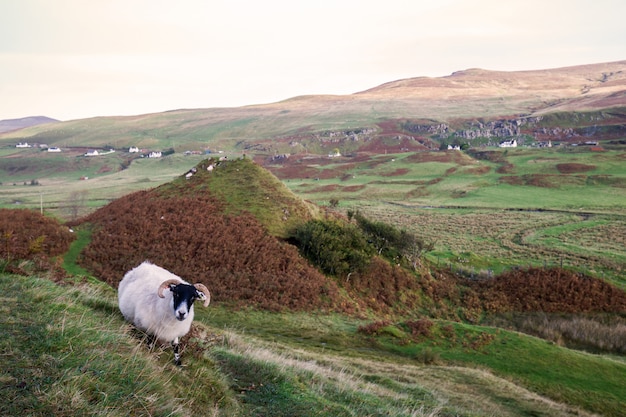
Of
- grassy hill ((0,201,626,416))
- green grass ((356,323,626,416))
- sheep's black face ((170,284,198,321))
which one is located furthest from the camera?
green grass ((356,323,626,416))

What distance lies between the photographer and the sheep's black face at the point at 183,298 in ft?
32.3

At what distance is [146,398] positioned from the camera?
21.3ft

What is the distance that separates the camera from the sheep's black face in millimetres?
9852

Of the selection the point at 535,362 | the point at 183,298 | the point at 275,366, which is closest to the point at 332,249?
the point at 535,362

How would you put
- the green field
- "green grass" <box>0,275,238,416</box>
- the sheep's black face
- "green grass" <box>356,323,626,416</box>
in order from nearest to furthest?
"green grass" <box>0,275,238,416</box>, the sheep's black face, "green grass" <box>356,323,626,416</box>, the green field

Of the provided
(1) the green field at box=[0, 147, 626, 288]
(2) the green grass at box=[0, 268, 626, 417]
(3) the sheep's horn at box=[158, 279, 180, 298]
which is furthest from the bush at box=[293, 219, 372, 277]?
(3) the sheep's horn at box=[158, 279, 180, 298]

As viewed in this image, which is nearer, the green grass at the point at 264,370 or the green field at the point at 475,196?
the green grass at the point at 264,370

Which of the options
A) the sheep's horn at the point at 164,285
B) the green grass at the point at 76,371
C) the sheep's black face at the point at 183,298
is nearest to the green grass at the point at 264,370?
the green grass at the point at 76,371

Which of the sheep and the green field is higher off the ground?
the sheep

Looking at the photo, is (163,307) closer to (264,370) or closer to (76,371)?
(264,370)

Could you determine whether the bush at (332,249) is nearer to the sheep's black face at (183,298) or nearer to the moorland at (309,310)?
the moorland at (309,310)

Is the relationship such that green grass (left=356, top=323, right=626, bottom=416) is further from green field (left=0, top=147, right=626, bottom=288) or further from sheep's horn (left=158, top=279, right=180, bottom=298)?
green field (left=0, top=147, right=626, bottom=288)

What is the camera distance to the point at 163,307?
1046 cm

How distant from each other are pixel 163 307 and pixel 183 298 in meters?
0.87
